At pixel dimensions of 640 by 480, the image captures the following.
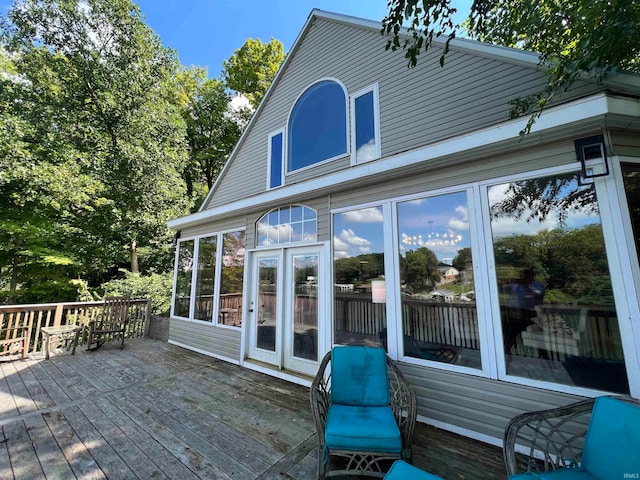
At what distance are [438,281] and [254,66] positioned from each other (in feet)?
53.8

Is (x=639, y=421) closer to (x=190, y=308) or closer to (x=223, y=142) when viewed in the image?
(x=190, y=308)

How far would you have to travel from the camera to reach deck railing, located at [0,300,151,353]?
534 centimetres

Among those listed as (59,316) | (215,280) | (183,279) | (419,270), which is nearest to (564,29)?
(419,270)

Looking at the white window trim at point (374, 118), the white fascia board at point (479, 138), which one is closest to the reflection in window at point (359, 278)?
the white fascia board at point (479, 138)

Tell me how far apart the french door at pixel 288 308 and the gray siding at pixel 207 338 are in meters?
0.45

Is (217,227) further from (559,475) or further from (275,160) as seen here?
(559,475)

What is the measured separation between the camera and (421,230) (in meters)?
3.42

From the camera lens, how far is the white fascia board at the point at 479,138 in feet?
7.17

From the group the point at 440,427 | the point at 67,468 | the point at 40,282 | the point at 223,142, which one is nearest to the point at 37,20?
the point at 223,142

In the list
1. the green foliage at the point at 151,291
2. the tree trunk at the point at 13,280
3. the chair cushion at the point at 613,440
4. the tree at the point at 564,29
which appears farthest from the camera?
the tree trunk at the point at 13,280

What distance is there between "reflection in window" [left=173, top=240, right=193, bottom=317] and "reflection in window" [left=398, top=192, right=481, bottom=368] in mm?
5225

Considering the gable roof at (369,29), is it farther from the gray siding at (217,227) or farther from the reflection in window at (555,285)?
the reflection in window at (555,285)

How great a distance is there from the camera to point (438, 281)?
10.8ft

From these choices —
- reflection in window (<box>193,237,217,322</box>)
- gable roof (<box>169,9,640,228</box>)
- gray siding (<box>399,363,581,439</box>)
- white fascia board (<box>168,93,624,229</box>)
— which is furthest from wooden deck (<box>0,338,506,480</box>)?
gable roof (<box>169,9,640,228</box>)
